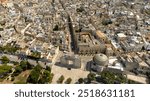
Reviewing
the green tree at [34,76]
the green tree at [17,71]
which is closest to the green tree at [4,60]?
the green tree at [17,71]

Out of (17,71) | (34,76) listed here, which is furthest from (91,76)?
(17,71)

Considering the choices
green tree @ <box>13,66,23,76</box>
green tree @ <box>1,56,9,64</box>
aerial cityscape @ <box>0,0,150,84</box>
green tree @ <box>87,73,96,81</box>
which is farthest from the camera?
green tree @ <box>1,56,9,64</box>

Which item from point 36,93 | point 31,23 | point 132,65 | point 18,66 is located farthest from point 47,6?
point 36,93

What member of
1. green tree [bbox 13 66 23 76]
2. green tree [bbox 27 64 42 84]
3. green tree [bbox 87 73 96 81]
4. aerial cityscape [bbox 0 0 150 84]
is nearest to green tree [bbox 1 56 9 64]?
aerial cityscape [bbox 0 0 150 84]

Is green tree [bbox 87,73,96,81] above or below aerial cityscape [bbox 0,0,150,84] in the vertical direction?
below

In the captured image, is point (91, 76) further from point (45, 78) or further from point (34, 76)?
point (34, 76)

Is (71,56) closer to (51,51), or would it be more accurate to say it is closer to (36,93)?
(51,51)

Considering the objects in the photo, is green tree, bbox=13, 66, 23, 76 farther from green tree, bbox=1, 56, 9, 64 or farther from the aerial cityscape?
green tree, bbox=1, 56, 9, 64

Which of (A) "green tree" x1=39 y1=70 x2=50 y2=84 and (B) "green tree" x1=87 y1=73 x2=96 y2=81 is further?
(B) "green tree" x1=87 y1=73 x2=96 y2=81

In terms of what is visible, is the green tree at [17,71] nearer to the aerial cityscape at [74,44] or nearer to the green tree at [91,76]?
the aerial cityscape at [74,44]
